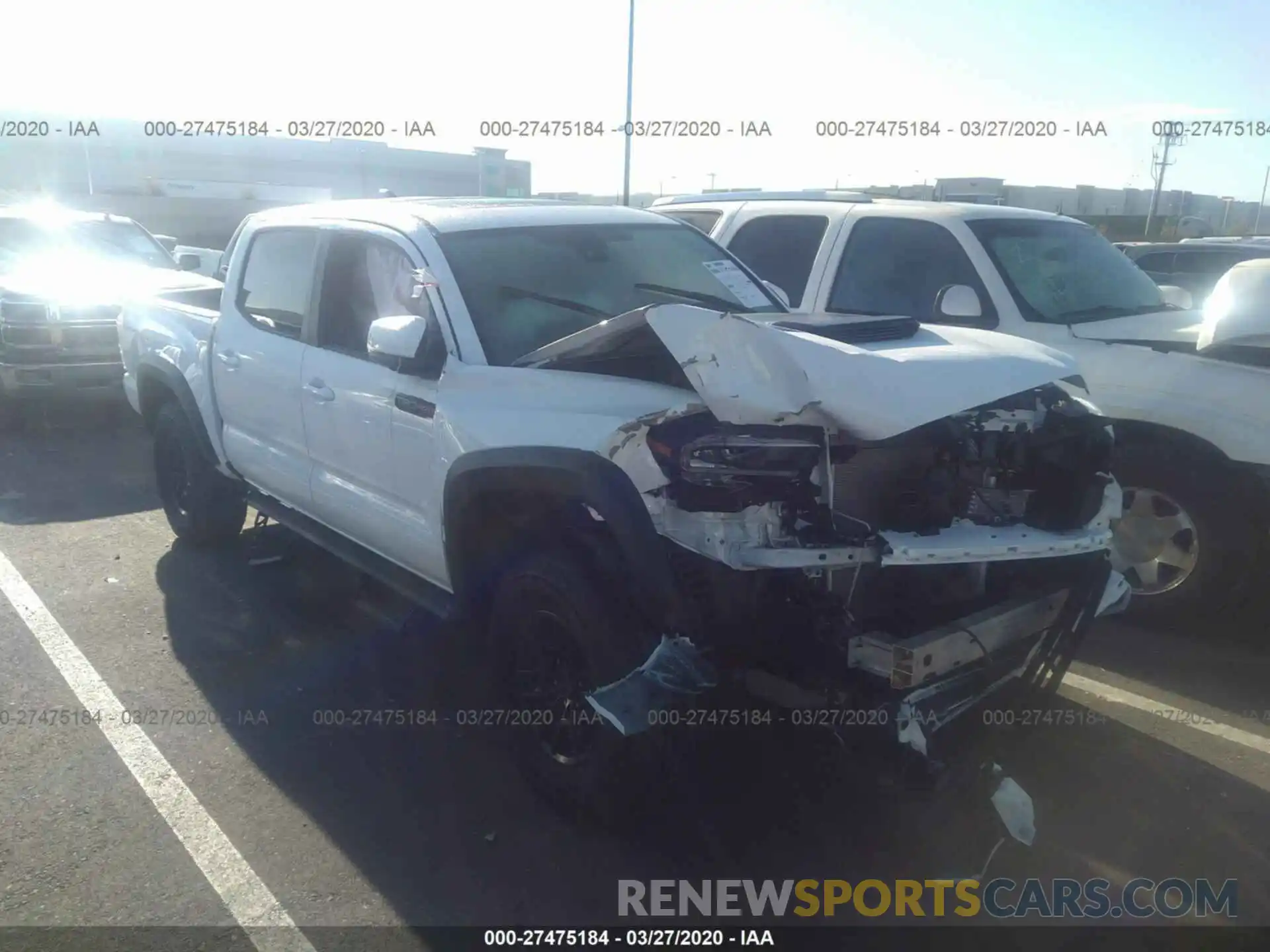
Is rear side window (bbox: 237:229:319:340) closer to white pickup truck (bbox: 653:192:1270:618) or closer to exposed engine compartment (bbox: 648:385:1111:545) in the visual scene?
exposed engine compartment (bbox: 648:385:1111:545)

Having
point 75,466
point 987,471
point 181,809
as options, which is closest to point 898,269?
point 987,471

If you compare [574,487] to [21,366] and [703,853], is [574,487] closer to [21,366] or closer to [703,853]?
[703,853]

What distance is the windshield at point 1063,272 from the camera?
544 centimetres

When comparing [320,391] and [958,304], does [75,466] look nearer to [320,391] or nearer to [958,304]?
[320,391]

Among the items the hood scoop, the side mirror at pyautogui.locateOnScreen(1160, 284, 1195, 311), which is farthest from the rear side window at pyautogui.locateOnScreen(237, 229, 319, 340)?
the side mirror at pyautogui.locateOnScreen(1160, 284, 1195, 311)

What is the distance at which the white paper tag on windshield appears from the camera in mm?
4473

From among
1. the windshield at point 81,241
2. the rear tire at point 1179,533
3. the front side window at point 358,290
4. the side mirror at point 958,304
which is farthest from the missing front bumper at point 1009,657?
the windshield at point 81,241

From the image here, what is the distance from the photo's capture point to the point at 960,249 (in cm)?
562

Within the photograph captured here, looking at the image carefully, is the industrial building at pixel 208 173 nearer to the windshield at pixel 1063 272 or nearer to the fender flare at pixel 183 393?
the fender flare at pixel 183 393

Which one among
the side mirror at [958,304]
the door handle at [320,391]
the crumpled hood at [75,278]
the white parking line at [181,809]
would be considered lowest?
the white parking line at [181,809]

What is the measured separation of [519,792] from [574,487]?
1.28 m

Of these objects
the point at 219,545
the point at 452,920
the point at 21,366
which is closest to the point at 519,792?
the point at 452,920

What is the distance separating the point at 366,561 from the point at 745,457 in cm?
215

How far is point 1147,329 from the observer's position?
529 centimetres
